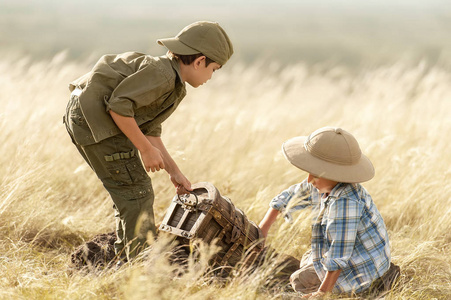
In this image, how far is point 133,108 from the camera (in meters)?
3.30

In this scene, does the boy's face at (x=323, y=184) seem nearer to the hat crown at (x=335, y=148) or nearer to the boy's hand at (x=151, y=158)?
the hat crown at (x=335, y=148)

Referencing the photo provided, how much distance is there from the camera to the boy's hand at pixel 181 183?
3.61 metres

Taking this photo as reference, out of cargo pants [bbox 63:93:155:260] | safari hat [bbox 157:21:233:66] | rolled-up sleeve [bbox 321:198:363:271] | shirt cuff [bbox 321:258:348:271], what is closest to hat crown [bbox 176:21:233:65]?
safari hat [bbox 157:21:233:66]

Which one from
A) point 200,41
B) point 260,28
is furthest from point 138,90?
point 260,28

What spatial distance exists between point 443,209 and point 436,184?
17.6 inches

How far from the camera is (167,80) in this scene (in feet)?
10.7

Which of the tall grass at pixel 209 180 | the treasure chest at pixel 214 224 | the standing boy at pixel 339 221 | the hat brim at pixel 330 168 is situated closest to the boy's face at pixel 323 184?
the standing boy at pixel 339 221

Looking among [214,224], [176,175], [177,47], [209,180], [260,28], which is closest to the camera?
[177,47]

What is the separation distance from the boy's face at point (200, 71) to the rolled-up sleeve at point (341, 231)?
1147 mm

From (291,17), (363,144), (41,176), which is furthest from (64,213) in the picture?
(291,17)

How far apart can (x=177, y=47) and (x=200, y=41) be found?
0.15m

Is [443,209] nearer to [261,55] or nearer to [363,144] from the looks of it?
[363,144]

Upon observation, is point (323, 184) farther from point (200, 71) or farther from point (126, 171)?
point (126, 171)

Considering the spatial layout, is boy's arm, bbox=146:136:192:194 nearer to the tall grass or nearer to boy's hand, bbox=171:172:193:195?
boy's hand, bbox=171:172:193:195
